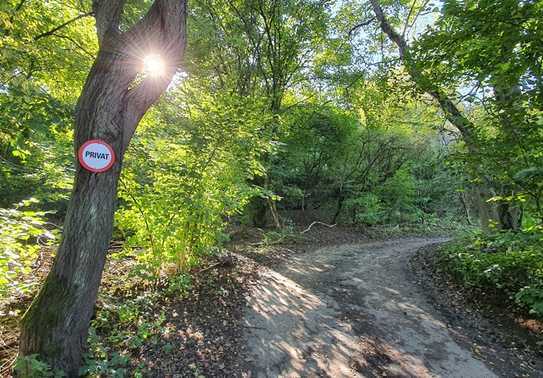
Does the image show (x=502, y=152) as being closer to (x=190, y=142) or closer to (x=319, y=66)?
(x=190, y=142)

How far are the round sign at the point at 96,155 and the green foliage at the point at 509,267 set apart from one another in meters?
4.82

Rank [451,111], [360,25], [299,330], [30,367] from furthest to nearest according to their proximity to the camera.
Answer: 1. [360,25]
2. [451,111]
3. [299,330]
4. [30,367]

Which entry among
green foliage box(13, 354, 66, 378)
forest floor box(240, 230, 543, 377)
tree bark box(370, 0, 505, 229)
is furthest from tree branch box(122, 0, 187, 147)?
tree bark box(370, 0, 505, 229)

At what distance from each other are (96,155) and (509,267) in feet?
20.3

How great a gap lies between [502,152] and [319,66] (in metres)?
9.37

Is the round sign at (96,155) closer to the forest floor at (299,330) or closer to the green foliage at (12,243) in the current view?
the green foliage at (12,243)

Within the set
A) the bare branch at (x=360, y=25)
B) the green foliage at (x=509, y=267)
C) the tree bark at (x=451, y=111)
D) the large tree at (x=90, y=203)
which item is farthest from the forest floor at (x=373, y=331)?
the bare branch at (x=360, y=25)

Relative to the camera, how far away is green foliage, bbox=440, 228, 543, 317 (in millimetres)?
3854

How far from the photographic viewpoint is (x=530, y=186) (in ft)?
12.5

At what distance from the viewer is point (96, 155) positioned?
2471 mm

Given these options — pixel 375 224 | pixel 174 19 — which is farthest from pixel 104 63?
pixel 375 224

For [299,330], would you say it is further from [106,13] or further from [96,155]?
[106,13]

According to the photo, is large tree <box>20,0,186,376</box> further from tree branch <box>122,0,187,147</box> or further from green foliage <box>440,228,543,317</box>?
green foliage <box>440,228,543,317</box>

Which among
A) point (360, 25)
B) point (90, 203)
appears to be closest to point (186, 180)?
point (90, 203)
